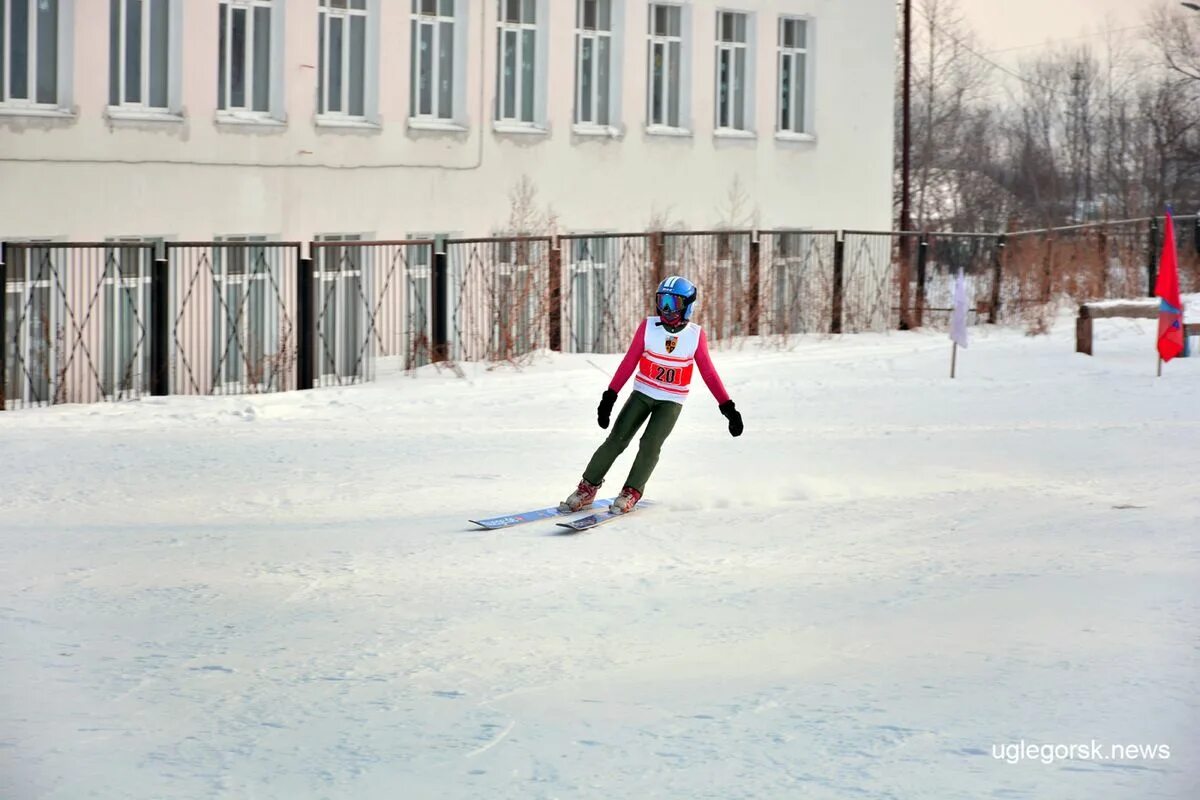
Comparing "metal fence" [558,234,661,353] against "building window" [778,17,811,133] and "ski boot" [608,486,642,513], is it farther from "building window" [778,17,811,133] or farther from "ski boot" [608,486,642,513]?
"ski boot" [608,486,642,513]

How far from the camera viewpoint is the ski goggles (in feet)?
37.5

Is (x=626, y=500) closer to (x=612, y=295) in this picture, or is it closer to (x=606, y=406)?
(x=606, y=406)

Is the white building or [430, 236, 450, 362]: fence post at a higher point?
the white building

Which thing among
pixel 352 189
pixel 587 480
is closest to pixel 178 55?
pixel 352 189

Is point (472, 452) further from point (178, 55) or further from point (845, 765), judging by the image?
point (178, 55)

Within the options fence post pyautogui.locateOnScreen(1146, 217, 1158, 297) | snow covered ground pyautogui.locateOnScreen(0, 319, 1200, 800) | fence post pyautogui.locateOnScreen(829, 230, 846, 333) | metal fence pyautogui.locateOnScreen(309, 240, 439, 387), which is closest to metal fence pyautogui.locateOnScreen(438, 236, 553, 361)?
metal fence pyautogui.locateOnScreen(309, 240, 439, 387)

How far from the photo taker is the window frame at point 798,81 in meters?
31.7

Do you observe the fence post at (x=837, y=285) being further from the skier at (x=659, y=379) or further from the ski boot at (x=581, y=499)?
the ski boot at (x=581, y=499)

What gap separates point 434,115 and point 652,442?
53.2 feet

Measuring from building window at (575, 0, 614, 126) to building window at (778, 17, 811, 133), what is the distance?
3811 millimetres

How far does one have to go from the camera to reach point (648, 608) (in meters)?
8.54

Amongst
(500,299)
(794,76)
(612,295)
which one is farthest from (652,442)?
(794,76)

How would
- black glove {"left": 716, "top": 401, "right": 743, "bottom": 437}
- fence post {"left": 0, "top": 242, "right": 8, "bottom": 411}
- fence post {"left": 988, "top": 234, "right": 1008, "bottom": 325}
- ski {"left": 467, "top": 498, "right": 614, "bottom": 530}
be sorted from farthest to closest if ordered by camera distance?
fence post {"left": 988, "top": 234, "right": 1008, "bottom": 325}
fence post {"left": 0, "top": 242, "right": 8, "bottom": 411}
black glove {"left": 716, "top": 401, "right": 743, "bottom": 437}
ski {"left": 467, "top": 498, "right": 614, "bottom": 530}

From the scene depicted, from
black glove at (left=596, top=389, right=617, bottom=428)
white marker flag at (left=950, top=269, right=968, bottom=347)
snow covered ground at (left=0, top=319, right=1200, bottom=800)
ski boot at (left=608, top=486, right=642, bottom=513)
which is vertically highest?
white marker flag at (left=950, top=269, right=968, bottom=347)
